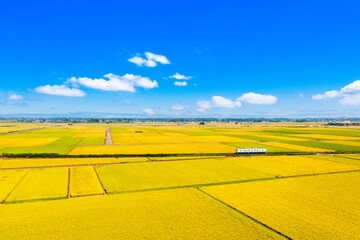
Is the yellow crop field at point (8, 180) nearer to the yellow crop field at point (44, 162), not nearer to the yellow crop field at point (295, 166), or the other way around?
the yellow crop field at point (44, 162)

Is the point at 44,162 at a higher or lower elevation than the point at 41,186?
lower

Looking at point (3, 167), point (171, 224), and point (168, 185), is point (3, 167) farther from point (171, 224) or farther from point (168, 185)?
point (171, 224)

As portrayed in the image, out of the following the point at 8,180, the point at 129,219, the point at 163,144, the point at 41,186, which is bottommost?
the point at 129,219

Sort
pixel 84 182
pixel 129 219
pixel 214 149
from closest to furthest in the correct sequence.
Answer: pixel 129 219, pixel 84 182, pixel 214 149

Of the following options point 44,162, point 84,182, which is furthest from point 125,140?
point 84,182

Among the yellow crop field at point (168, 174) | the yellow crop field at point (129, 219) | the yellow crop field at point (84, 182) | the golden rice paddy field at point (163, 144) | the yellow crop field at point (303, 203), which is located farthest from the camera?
the golden rice paddy field at point (163, 144)

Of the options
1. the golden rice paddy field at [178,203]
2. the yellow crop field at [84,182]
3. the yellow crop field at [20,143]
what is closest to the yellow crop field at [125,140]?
the yellow crop field at [20,143]

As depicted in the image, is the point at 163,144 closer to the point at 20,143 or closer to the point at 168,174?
the point at 168,174

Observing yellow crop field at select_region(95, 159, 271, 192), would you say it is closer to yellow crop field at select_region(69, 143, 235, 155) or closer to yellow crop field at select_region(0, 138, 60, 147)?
yellow crop field at select_region(69, 143, 235, 155)
